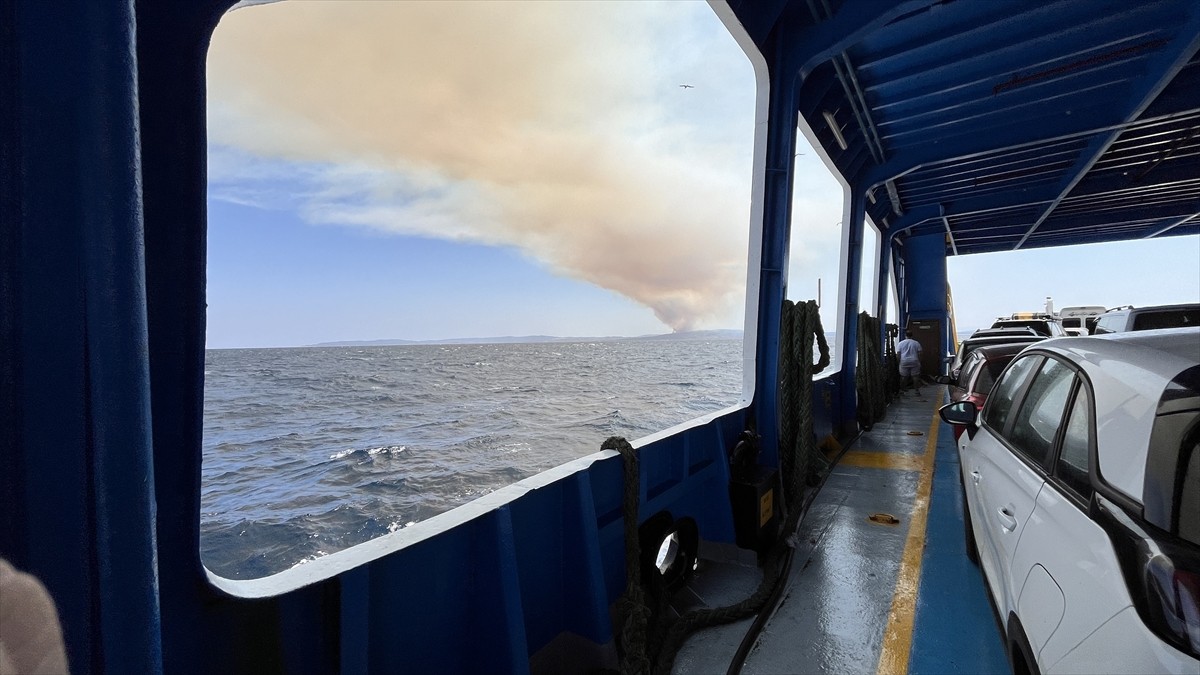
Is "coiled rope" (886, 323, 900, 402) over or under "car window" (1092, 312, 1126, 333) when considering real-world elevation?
under

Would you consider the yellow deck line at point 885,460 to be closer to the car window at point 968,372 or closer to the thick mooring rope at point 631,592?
the car window at point 968,372

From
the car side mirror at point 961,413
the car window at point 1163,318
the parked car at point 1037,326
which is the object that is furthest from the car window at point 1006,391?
the parked car at point 1037,326

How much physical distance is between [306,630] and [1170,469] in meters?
2.25

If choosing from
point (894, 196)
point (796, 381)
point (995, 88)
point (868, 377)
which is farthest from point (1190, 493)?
point (894, 196)

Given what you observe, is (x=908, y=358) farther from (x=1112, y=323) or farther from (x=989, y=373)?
(x=989, y=373)

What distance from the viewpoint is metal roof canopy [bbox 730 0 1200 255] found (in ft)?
15.3

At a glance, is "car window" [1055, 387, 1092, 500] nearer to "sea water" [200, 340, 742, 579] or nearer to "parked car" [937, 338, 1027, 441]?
"sea water" [200, 340, 742, 579]

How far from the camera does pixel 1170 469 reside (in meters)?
1.16

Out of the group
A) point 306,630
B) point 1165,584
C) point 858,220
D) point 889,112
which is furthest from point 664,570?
point 858,220

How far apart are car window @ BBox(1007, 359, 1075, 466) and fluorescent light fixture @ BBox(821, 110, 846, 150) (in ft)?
16.6

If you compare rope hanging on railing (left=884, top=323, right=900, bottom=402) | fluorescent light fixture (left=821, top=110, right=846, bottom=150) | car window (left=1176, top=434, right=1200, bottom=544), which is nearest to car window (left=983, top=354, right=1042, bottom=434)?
car window (left=1176, top=434, right=1200, bottom=544)

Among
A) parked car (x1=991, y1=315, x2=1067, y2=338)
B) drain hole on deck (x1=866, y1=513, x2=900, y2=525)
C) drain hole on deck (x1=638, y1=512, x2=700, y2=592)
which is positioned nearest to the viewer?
drain hole on deck (x1=638, y1=512, x2=700, y2=592)

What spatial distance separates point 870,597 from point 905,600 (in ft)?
0.58

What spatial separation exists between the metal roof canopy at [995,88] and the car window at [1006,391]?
3025 millimetres
